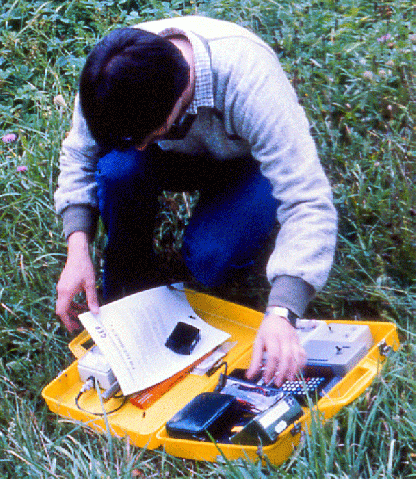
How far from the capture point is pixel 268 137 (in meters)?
1.62

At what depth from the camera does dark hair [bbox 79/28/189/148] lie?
1.43m

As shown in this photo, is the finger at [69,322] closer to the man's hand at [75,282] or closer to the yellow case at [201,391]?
the man's hand at [75,282]

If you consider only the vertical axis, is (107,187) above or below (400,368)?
above

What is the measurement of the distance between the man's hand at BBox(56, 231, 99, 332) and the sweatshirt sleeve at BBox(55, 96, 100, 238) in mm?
68

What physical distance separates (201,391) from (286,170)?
2.28 feet

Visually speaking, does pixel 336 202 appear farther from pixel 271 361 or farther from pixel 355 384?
pixel 271 361

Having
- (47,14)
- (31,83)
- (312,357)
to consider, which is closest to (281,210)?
(312,357)

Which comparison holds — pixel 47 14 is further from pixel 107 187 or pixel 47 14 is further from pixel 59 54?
pixel 107 187

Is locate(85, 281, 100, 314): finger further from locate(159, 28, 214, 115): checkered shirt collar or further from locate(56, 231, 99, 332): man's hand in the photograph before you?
locate(159, 28, 214, 115): checkered shirt collar

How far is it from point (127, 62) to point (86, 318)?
77cm

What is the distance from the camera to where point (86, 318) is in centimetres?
183

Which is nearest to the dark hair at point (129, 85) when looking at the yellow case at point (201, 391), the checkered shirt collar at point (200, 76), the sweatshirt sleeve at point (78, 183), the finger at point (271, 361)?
the checkered shirt collar at point (200, 76)

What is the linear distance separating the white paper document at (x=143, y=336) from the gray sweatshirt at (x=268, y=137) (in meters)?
0.32

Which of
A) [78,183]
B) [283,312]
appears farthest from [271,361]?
[78,183]
